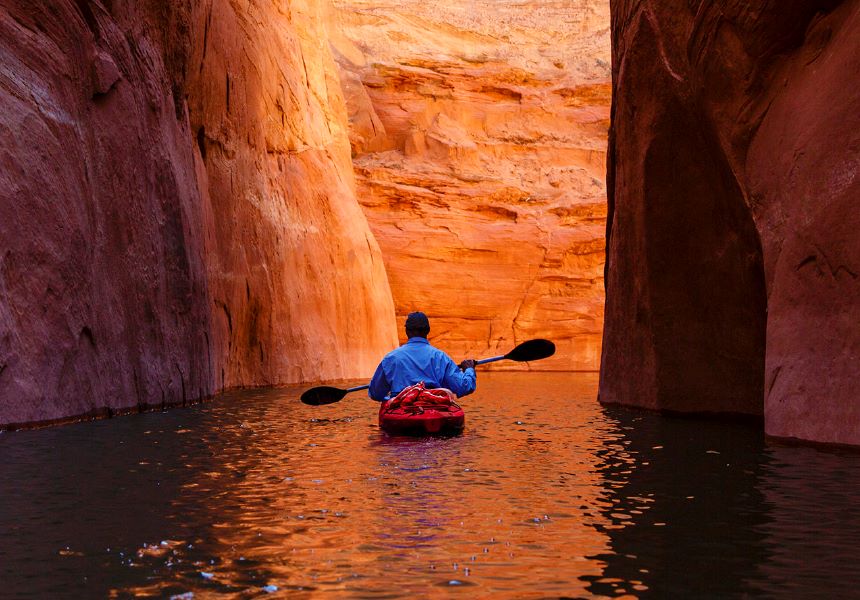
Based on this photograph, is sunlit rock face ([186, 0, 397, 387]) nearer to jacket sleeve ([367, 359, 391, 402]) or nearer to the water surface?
jacket sleeve ([367, 359, 391, 402])

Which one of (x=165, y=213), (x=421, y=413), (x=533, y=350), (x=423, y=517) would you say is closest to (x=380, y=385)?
(x=421, y=413)

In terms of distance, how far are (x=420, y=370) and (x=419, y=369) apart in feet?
0.05

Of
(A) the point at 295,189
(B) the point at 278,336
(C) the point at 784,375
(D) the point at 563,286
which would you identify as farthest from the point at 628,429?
(D) the point at 563,286

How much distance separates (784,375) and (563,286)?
32347 millimetres

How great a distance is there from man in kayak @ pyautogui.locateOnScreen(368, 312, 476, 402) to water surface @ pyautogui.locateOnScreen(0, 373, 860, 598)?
2.25ft

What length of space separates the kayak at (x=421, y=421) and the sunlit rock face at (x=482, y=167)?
97.7 feet

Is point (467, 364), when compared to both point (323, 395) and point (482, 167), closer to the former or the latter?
point (323, 395)

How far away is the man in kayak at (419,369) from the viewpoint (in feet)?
33.7

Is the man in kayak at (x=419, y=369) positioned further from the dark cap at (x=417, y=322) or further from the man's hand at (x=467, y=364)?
the man's hand at (x=467, y=364)

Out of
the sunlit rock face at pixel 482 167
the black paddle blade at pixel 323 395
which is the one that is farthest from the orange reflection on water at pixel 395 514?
the sunlit rock face at pixel 482 167

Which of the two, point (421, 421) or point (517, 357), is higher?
point (517, 357)

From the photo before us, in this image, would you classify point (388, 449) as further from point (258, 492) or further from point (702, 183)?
point (702, 183)

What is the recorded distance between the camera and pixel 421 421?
9656 mm

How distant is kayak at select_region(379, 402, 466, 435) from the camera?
966cm
